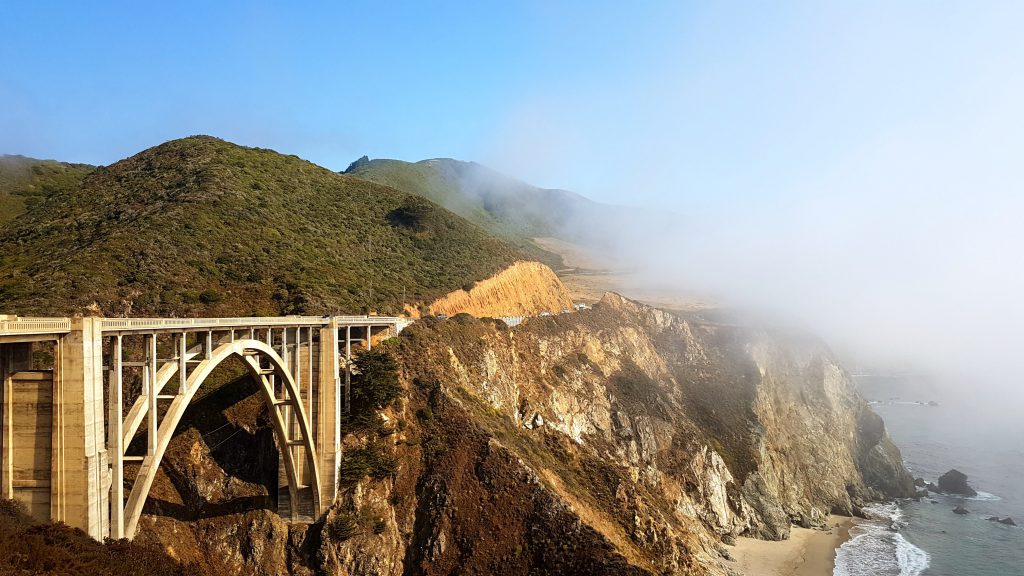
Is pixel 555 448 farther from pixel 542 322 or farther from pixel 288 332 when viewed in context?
pixel 288 332

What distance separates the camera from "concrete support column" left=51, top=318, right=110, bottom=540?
53.2 ft

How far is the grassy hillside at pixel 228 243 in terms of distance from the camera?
41000 mm

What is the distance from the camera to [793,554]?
4994cm

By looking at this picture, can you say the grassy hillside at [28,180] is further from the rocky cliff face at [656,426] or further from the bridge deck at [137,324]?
the bridge deck at [137,324]

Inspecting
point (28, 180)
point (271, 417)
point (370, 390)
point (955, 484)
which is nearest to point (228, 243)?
point (370, 390)

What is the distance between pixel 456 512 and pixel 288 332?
12.6 metres

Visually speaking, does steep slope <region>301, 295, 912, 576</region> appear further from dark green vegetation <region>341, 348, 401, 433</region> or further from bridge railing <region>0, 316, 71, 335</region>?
bridge railing <region>0, 316, 71, 335</region>

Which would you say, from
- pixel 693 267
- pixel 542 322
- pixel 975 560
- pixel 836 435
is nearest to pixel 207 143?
pixel 542 322

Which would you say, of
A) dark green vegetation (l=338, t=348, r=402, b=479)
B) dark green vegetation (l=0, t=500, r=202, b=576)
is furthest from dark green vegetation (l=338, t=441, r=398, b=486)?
dark green vegetation (l=0, t=500, r=202, b=576)

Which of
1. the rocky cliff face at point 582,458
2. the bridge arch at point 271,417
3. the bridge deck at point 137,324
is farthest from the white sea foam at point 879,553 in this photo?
the bridge deck at point 137,324

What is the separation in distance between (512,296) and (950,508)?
4521 centimetres

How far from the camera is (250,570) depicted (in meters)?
31.6

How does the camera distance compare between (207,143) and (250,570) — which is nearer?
(250,570)

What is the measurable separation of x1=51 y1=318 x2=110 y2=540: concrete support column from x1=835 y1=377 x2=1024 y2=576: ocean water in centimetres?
4613
